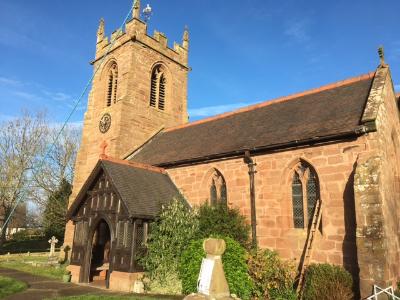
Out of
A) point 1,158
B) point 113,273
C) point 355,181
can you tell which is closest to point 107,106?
point 1,158

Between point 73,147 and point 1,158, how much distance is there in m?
7.59

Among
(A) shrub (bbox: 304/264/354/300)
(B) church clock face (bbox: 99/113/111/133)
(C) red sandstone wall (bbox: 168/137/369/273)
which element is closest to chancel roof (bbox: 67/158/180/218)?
(C) red sandstone wall (bbox: 168/137/369/273)

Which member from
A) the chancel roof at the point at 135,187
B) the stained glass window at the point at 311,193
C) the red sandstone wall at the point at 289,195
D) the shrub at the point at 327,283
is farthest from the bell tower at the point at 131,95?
the shrub at the point at 327,283

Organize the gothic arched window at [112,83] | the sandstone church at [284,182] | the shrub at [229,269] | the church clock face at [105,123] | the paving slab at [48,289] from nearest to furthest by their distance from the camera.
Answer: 1. the shrub at [229,269]
2. the sandstone church at [284,182]
3. the paving slab at [48,289]
4. the church clock face at [105,123]
5. the gothic arched window at [112,83]

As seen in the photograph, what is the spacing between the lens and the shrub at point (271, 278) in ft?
34.8

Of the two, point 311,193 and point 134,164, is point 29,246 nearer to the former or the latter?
point 134,164

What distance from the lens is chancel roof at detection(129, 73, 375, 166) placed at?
12.7 m

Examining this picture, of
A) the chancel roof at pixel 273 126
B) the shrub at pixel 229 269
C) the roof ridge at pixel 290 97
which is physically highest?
the roof ridge at pixel 290 97

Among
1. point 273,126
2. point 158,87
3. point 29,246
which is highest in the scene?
point 158,87

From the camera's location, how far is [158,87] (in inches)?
992

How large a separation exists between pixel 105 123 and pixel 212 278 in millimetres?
18094

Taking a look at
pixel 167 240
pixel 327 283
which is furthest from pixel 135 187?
pixel 327 283

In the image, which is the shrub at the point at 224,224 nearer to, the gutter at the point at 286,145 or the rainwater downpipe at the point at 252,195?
the rainwater downpipe at the point at 252,195

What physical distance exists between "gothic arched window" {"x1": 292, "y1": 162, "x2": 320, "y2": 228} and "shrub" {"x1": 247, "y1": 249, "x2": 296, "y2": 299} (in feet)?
6.61
